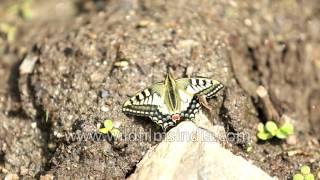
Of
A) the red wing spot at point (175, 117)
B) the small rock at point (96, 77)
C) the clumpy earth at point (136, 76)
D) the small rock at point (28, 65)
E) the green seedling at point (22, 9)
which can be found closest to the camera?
the red wing spot at point (175, 117)

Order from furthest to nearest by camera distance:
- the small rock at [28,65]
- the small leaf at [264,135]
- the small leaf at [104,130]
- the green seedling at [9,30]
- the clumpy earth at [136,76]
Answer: the green seedling at [9,30] → the small rock at [28,65] → the small leaf at [264,135] → the clumpy earth at [136,76] → the small leaf at [104,130]

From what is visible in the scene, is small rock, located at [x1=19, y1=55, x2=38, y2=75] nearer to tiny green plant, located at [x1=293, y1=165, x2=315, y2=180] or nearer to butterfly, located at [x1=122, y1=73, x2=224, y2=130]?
butterfly, located at [x1=122, y1=73, x2=224, y2=130]

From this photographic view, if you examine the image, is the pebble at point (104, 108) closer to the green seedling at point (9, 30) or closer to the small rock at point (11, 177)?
the small rock at point (11, 177)

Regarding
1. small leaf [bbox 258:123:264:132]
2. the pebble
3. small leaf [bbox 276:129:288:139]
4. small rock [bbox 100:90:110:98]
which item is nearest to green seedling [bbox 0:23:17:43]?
small rock [bbox 100:90:110:98]

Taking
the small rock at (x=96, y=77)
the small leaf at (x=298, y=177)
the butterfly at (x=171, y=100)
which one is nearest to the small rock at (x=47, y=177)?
the butterfly at (x=171, y=100)

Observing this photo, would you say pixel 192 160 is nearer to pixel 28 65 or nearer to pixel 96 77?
pixel 96 77

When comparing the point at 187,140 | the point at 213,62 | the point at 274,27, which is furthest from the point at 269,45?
the point at 187,140

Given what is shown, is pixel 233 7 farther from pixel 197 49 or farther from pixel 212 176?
pixel 212 176
